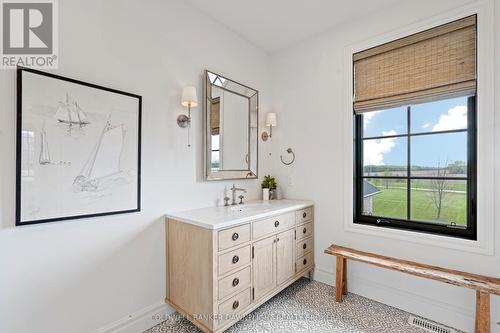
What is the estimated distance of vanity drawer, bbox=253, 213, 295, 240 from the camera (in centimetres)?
196

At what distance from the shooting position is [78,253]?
152 centimetres

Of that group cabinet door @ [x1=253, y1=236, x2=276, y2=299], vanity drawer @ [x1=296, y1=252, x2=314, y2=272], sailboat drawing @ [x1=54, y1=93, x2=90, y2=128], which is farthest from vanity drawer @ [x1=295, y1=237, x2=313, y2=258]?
sailboat drawing @ [x1=54, y1=93, x2=90, y2=128]

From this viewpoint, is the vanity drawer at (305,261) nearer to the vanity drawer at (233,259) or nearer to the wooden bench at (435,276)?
the wooden bench at (435,276)

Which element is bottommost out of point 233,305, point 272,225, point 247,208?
point 233,305

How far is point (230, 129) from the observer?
8.19 ft

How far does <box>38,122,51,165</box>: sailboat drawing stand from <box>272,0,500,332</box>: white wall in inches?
88.3

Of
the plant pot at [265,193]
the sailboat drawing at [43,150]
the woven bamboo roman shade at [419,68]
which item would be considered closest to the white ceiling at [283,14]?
the woven bamboo roman shade at [419,68]

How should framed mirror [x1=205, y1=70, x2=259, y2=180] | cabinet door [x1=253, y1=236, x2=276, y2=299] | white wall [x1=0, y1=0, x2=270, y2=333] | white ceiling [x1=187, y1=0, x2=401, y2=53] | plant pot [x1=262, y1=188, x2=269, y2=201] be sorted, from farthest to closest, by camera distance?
plant pot [x1=262, y1=188, x2=269, y2=201] → framed mirror [x1=205, y1=70, x2=259, y2=180] → white ceiling [x1=187, y1=0, x2=401, y2=53] → cabinet door [x1=253, y1=236, x2=276, y2=299] → white wall [x1=0, y1=0, x2=270, y2=333]

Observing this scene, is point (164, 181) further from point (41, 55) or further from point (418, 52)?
point (418, 52)

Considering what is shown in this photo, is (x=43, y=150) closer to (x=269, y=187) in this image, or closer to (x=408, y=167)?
(x=269, y=187)

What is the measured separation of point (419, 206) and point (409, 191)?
152 mm

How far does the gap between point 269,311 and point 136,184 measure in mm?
1554

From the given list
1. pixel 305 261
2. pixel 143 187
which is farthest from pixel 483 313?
pixel 143 187

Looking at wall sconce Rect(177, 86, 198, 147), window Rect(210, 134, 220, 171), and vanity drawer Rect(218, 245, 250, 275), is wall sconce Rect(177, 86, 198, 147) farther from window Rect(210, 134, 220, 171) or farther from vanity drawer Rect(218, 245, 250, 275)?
vanity drawer Rect(218, 245, 250, 275)
